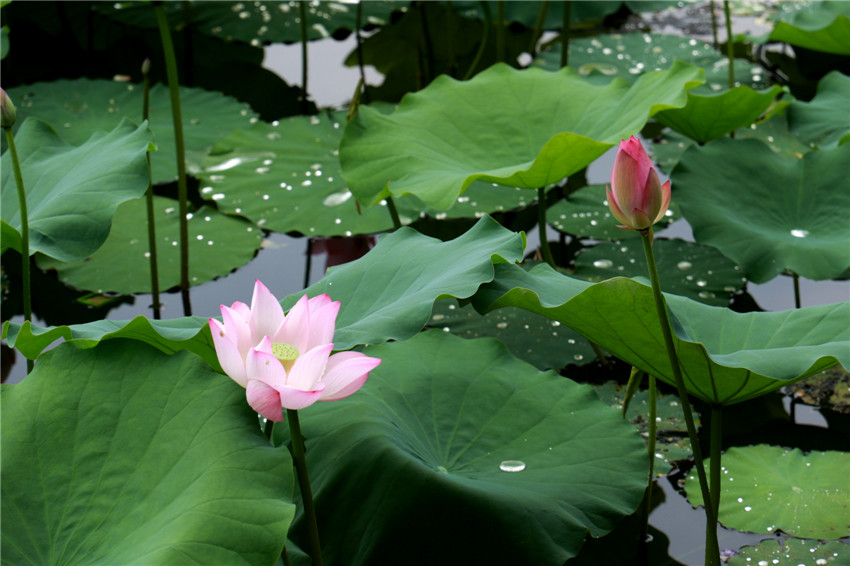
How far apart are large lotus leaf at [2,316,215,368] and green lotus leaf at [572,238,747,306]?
1.15 m

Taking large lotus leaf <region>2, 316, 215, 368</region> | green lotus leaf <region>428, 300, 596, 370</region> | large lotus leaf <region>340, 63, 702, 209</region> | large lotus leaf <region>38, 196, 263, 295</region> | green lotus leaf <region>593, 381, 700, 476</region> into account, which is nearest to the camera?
large lotus leaf <region>2, 316, 215, 368</region>

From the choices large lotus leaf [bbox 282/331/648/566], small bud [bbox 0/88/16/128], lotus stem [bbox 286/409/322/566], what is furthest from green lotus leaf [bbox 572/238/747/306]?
small bud [bbox 0/88/16/128]

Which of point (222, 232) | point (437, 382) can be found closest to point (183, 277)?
point (222, 232)

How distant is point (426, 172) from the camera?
69.0 inches

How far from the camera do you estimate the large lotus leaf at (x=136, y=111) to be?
257 cm

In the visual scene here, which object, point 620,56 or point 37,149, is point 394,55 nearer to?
point 620,56

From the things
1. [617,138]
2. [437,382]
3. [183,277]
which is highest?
[617,138]

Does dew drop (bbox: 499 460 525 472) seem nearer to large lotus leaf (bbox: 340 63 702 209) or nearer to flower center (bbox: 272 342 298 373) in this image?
flower center (bbox: 272 342 298 373)

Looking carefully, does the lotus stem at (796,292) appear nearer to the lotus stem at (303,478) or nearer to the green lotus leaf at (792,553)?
the green lotus leaf at (792,553)

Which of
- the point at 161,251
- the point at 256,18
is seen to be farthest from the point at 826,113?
the point at 256,18

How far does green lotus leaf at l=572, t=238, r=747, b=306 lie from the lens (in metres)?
1.97

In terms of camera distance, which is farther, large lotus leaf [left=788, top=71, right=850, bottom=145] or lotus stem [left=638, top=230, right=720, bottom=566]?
large lotus leaf [left=788, top=71, right=850, bottom=145]

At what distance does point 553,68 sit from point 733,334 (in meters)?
2.08

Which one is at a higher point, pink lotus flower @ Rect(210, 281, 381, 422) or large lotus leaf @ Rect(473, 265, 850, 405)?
pink lotus flower @ Rect(210, 281, 381, 422)
